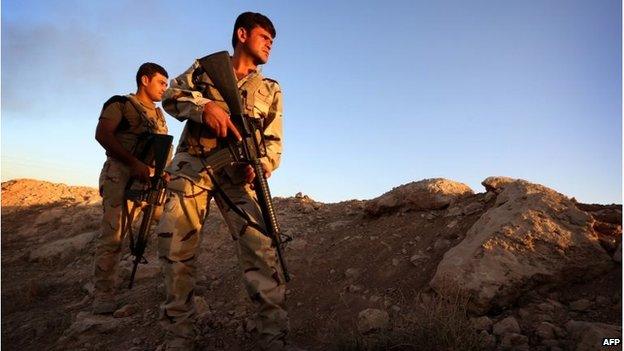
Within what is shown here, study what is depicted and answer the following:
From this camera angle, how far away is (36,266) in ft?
20.9

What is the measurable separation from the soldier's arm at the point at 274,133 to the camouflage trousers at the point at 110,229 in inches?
76.3

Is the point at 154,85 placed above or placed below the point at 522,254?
above

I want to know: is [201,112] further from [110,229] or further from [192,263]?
[110,229]

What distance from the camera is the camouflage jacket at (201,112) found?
260 cm

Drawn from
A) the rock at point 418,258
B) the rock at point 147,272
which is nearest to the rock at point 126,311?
the rock at point 147,272

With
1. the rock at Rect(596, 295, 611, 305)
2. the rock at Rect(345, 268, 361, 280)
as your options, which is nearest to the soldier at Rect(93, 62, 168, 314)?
the rock at Rect(345, 268, 361, 280)

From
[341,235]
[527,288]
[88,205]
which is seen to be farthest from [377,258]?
[88,205]

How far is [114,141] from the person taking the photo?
152 inches

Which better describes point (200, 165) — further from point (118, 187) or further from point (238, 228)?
point (118, 187)

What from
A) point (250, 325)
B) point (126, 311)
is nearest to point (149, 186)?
point (126, 311)

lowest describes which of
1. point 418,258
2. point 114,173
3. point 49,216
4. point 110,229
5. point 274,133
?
point 49,216

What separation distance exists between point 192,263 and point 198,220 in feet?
0.95

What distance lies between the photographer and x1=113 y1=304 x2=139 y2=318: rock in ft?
12.5

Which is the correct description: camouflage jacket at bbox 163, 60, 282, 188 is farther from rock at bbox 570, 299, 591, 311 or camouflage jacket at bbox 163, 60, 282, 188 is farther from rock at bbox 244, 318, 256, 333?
rock at bbox 570, 299, 591, 311
